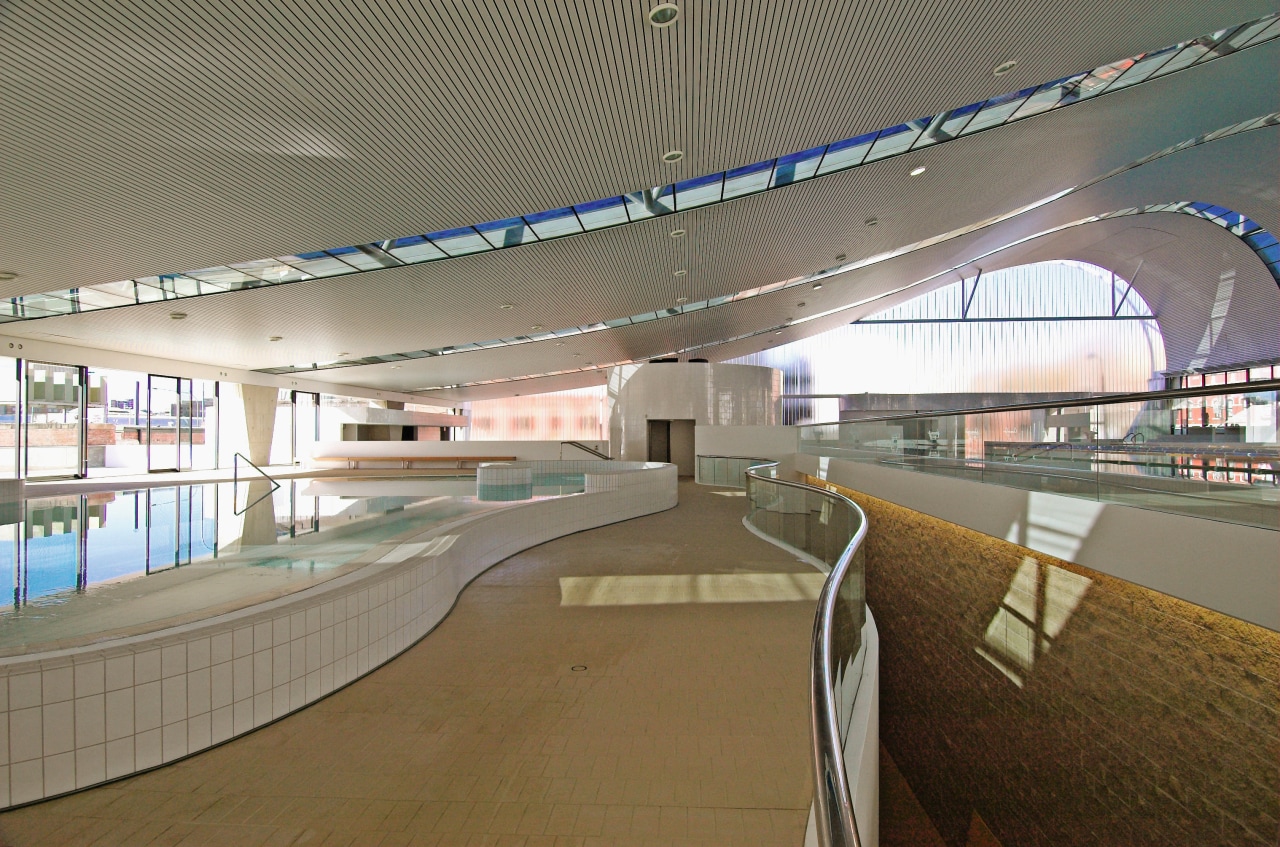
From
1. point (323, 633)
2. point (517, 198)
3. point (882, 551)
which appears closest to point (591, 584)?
point (323, 633)

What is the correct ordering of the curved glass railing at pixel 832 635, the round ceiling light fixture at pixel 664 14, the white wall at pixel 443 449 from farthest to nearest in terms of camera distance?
the white wall at pixel 443 449
the round ceiling light fixture at pixel 664 14
the curved glass railing at pixel 832 635

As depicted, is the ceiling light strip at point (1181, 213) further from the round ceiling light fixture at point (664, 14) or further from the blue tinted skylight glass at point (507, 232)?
the round ceiling light fixture at point (664, 14)

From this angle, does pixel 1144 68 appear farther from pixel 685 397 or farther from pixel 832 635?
pixel 685 397

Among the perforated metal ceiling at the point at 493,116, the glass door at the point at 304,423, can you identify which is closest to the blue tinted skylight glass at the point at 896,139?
the perforated metal ceiling at the point at 493,116

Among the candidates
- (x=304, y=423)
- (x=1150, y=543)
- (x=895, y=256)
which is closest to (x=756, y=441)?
(x=895, y=256)

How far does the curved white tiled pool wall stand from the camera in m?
2.79

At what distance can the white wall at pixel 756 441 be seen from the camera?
60.4 ft

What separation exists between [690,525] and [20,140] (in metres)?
9.59

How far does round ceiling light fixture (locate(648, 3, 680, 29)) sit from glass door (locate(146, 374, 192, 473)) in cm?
1865

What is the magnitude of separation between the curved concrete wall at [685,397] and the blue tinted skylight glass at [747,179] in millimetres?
10326

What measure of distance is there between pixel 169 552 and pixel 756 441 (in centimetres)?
1522

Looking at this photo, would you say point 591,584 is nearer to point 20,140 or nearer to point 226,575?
point 226,575

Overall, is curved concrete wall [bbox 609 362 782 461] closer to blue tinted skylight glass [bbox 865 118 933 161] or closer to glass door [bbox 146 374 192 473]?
blue tinted skylight glass [bbox 865 118 933 161]

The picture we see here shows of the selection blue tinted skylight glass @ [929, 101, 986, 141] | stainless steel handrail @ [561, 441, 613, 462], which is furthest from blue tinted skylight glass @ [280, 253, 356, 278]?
stainless steel handrail @ [561, 441, 613, 462]
